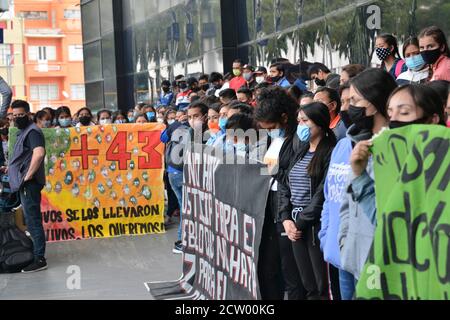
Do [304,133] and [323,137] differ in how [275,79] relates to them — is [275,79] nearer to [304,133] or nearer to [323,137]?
→ [304,133]

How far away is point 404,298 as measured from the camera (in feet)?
12.5

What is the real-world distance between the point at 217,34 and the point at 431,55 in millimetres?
13235

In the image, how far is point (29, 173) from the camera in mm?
9648

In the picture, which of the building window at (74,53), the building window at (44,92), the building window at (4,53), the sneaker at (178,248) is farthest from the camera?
the building window at (74,53)

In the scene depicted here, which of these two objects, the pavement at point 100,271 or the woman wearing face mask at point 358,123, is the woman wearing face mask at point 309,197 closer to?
the woman wearing face mask at point 358,123

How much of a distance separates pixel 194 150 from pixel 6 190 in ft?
11.5

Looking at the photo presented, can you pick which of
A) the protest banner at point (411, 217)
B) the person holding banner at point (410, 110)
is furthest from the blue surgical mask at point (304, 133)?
the protest banner at point (411, 217)

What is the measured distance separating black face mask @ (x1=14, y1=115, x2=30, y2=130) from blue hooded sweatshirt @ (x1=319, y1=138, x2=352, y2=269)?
18.4 ft

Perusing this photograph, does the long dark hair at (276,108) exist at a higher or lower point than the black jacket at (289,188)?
higher

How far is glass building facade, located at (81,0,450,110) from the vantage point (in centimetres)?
1184

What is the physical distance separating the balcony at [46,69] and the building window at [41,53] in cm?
58

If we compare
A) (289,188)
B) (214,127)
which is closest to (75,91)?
(214,127)

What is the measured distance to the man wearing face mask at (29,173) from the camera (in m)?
9.68

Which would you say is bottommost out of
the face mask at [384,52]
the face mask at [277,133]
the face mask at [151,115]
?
the face mask at [277,133]
